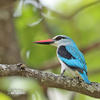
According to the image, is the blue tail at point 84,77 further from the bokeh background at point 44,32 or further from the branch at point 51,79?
the bokeh background at point 44,32

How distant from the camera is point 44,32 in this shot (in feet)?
18.7

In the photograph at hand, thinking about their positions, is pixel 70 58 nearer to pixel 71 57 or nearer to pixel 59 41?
pixel 71 57


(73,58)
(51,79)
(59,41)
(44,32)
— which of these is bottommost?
(51,79)

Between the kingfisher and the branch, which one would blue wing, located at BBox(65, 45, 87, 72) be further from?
the branch

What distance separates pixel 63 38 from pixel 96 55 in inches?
58.5

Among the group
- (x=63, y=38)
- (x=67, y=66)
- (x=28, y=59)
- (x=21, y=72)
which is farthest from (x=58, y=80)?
(x=28, y=59)

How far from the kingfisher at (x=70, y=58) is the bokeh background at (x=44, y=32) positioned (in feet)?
1.62

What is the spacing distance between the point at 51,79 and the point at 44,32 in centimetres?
277

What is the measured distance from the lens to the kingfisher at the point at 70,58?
357 cm

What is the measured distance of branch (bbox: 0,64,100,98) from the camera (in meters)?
2.83

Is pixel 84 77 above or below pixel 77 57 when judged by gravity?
below

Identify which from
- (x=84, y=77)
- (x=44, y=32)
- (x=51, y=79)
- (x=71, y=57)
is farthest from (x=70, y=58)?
(x=44, y=32)

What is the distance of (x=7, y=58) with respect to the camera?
462 centimetres

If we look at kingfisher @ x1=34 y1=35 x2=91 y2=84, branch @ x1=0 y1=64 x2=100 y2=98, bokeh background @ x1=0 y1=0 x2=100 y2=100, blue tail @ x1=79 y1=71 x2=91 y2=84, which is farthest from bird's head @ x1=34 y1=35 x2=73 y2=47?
branch @ x1=0 y1=64 x2=100 y2=98
